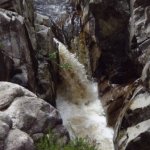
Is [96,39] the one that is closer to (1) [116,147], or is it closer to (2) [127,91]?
A: (2) [127,91]

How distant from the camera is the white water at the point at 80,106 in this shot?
11664 millimetres

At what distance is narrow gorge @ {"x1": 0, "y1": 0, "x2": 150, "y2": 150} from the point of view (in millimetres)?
9828

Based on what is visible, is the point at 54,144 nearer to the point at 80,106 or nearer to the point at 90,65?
the point at 80,106

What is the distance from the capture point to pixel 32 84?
11781 millimetres

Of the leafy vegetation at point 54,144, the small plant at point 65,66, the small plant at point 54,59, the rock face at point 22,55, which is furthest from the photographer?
the small plant at point 65,66

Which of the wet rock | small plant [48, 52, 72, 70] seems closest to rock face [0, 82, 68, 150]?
the wet rock

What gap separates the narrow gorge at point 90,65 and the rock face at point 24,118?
83.8 inches

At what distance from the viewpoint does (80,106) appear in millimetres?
13336

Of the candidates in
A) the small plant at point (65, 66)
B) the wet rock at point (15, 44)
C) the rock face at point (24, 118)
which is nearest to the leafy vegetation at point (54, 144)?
the rock face at point (24, 118)

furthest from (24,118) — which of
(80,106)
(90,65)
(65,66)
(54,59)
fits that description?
(90,65)

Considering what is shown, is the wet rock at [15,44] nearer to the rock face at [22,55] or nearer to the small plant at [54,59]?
the rock face at [22,55]

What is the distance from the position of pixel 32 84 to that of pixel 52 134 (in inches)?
200

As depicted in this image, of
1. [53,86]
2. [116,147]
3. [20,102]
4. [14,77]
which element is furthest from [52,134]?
[53,86]

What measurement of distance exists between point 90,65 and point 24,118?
811 centimetres
